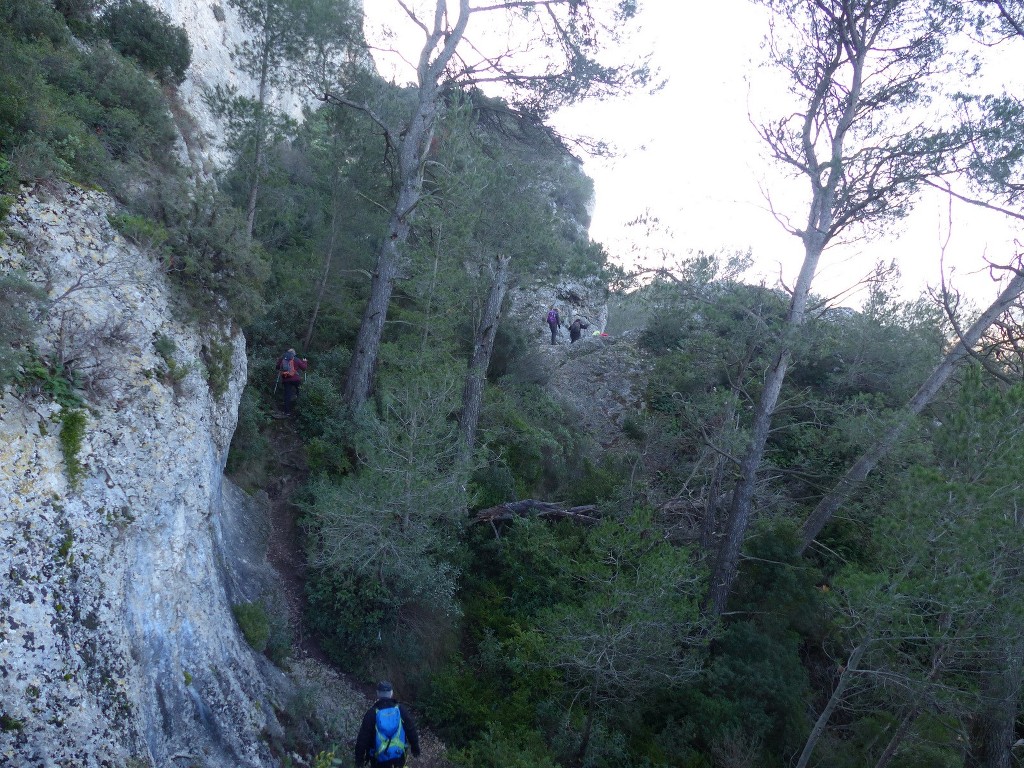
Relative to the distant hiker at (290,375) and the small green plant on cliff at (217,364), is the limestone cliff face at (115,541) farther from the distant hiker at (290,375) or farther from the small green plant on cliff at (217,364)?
the distant hiker at (290,375)

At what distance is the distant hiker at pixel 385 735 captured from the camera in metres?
5.70

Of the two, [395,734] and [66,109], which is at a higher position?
[66,109]

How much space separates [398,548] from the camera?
918cm

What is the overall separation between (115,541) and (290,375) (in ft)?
21.7

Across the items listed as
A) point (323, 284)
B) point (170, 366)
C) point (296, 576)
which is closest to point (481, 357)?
point (323, 284)

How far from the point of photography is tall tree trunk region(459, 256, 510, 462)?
13023 millimetres

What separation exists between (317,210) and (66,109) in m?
8.78

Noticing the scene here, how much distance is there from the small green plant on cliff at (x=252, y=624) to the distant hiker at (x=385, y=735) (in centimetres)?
202

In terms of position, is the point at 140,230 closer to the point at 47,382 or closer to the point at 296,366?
the point at 47,382

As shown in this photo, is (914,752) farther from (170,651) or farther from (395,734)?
(170,651)

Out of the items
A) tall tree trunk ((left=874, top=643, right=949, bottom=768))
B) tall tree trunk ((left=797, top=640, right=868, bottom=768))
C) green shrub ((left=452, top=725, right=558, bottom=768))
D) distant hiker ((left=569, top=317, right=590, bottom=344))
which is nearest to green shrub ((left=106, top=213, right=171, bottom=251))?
green shrub ((left=452, top=725, right=558, bottom=768))

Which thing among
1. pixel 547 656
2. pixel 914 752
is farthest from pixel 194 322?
pixel 914 752

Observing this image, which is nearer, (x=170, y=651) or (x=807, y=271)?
(x=170, y=651)

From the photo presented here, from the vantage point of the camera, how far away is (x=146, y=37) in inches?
503
